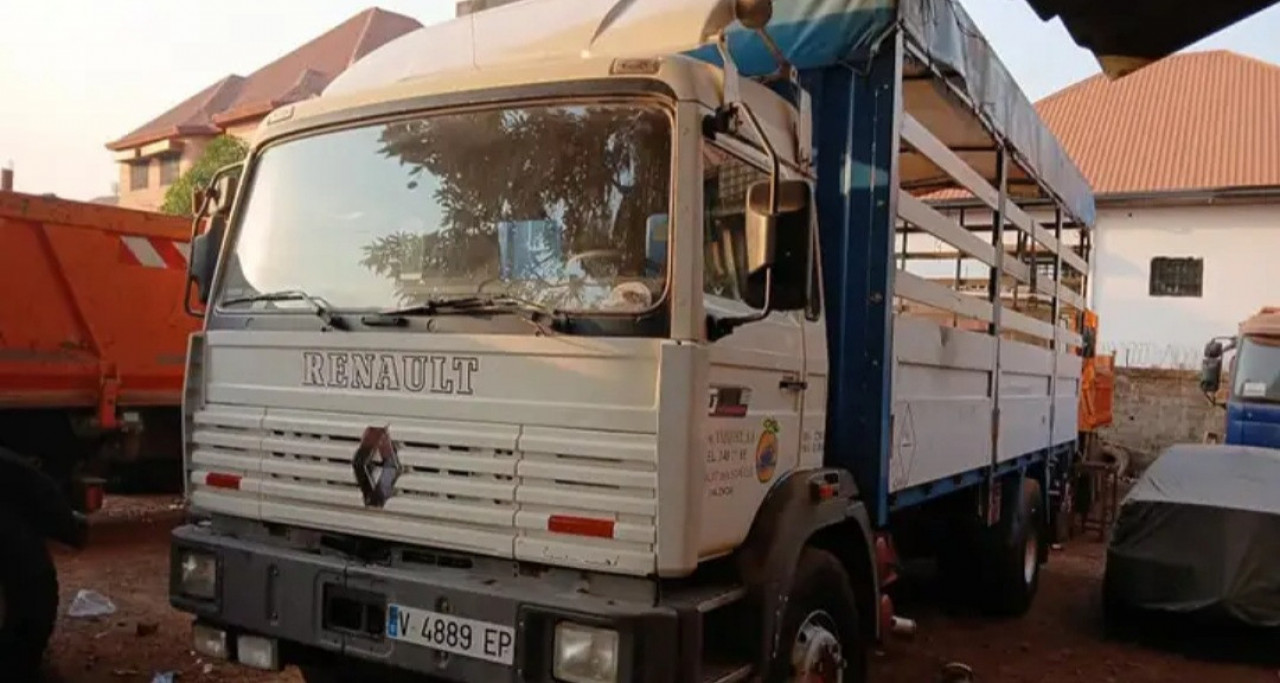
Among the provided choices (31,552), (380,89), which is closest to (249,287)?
(380,89)

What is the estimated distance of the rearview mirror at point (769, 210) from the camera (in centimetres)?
297

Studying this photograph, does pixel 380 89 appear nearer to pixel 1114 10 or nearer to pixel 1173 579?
pixel 1114 10

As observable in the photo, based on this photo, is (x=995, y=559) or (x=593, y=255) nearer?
(x=593, y=255)

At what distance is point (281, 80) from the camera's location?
3344 centimetres

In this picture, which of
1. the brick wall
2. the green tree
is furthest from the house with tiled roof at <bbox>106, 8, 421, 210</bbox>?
the brick wall

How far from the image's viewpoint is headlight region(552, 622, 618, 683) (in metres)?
2.75

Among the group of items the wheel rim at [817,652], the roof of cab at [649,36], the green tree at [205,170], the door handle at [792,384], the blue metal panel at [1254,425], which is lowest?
the wheel rim at [817,652]

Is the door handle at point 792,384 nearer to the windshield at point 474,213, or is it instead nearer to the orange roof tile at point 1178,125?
the windshield at point 474,213

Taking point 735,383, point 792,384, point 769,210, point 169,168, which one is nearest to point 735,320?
point 735,383

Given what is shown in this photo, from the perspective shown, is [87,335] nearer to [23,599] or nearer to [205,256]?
[23,599]

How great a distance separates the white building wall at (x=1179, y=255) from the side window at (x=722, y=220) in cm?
1877

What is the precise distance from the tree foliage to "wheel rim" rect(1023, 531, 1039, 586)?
4.61 m

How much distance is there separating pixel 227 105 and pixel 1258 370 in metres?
32.0

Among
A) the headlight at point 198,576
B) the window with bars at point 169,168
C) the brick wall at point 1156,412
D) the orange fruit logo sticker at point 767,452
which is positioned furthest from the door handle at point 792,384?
the window with bars at point 169,168
